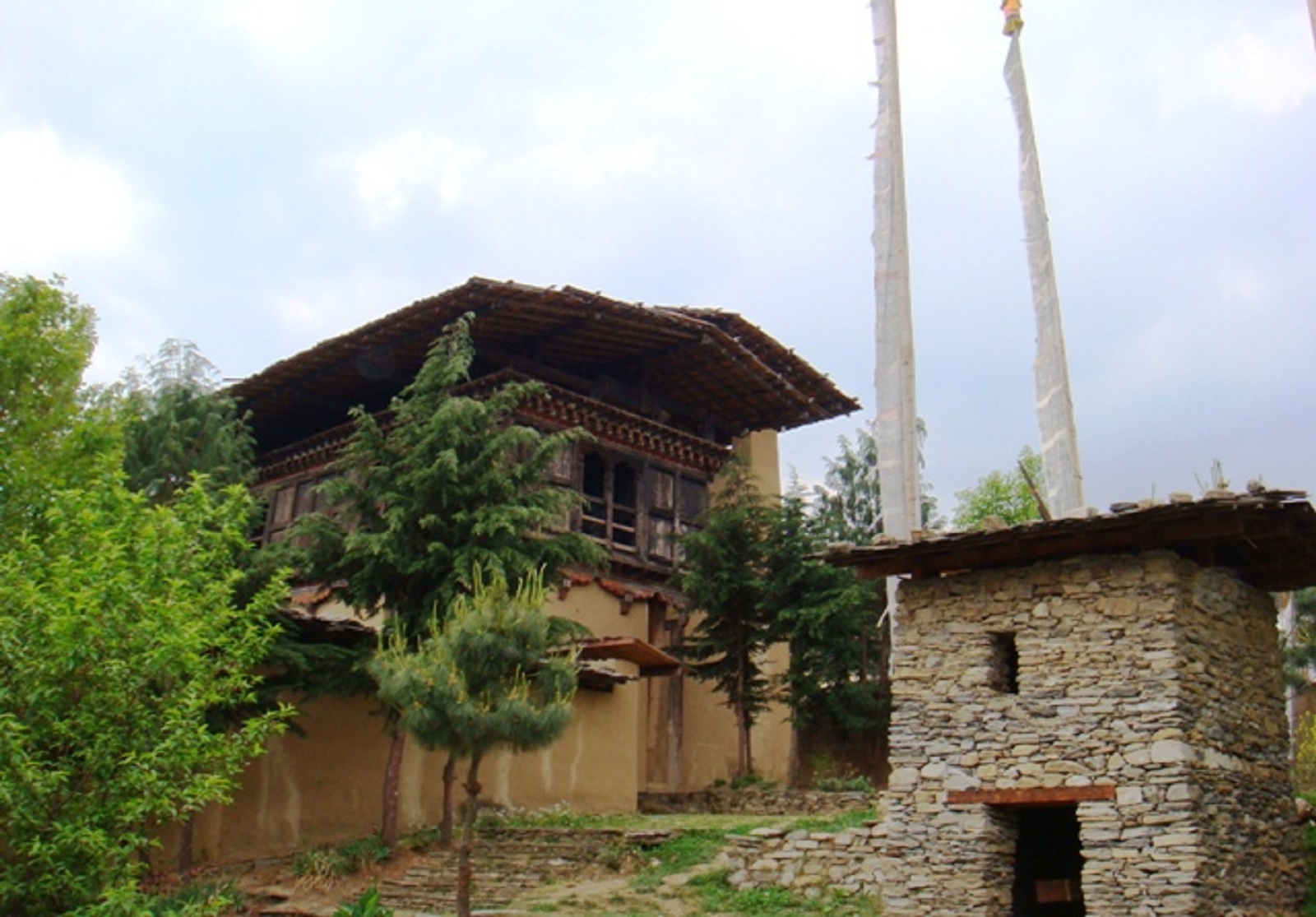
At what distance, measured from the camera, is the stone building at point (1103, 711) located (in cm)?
1015

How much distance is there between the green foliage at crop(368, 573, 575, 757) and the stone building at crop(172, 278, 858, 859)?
16.5ft

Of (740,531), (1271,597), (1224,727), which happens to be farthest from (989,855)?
(740,531)

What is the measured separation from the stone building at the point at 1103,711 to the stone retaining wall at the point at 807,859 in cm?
67

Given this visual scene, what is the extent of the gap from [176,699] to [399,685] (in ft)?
6.25

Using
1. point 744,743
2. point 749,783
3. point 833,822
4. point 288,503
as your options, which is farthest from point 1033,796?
point 288,503

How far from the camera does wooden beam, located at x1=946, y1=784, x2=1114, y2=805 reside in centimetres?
1037

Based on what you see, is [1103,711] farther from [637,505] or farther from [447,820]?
[637,505]

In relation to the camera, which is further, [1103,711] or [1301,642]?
[1301,642]

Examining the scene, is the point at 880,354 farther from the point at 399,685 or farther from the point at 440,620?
the point at 399,685

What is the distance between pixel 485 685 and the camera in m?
11.5

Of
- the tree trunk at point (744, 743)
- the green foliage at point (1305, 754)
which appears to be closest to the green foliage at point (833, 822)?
the green foliage at point (1305, 754)

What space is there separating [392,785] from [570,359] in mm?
9968

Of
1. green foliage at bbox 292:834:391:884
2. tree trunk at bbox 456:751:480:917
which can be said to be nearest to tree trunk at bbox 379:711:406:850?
green foliage at bbox 292:834:391:884

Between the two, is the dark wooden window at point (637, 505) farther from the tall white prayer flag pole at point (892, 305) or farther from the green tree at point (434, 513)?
the tall white prayer flag pole at point (892, 305)
